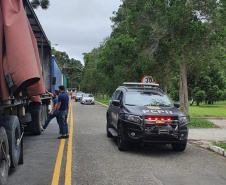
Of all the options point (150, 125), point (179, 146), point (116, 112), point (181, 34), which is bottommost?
point (179, 146)

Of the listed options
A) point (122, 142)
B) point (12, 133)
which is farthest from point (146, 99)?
point (12, 133)

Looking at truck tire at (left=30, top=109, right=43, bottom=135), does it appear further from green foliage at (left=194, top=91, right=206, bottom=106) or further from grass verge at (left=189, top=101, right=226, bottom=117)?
green foliage at (left=194, top=91, right=206, bottom=106)

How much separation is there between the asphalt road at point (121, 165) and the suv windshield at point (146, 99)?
129 centimetres

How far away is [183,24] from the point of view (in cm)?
1422

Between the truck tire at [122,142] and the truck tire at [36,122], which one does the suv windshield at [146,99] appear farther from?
the truck tire at [36,122]

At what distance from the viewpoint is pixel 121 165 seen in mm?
6641

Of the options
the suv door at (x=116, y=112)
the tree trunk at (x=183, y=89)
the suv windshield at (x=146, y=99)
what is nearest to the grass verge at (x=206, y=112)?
the tree trunk at (x=183, y=89)

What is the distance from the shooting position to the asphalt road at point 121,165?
18.3 feet

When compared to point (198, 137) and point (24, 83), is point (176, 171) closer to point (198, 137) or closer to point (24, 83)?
point (24, 83)

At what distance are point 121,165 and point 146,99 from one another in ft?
9.36

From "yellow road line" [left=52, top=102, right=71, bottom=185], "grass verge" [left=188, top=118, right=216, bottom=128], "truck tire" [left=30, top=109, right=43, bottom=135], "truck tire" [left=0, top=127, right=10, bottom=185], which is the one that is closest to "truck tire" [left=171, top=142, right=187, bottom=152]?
"yellow road line" [left=52, top=102, right=71, bottom=185]

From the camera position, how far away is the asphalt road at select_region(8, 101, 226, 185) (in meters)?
5.59

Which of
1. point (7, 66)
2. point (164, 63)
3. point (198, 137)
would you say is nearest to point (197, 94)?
point (164, 63)

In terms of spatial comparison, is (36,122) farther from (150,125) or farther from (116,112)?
(150,125)
